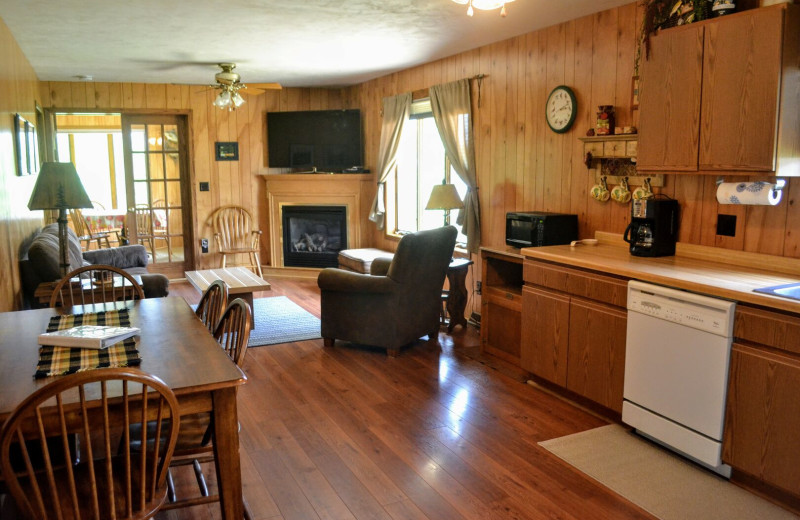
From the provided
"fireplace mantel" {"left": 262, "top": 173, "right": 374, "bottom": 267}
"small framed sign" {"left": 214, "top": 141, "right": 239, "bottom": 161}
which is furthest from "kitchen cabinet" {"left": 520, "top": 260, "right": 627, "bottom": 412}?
"small framed sign" {"left": 214, "top": 141, "right": 239, "bottom": 161}

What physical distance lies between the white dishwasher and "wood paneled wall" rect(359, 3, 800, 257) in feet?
2.35

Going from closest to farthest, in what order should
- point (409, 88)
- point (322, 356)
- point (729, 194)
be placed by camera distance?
1. point (729, 194)
2. point (322, 356)
3. point (409, 88)

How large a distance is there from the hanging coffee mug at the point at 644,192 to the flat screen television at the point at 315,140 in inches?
173

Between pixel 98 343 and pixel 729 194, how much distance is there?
300 cm

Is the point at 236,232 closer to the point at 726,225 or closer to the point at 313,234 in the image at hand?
the point at 313,234

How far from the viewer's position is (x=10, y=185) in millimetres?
4332

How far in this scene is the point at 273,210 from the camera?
8125 mm

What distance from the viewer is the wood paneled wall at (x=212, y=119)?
24.8ft

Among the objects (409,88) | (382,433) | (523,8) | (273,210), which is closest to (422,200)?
(409,88)

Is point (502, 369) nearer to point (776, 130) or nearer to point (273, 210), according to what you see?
point (776, 130)

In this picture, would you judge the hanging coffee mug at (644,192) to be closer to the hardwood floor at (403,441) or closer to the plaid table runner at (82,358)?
the hardwood floor at (403,441)

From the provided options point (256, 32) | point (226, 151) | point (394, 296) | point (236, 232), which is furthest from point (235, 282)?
point (226, 151)

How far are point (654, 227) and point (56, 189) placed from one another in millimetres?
3590

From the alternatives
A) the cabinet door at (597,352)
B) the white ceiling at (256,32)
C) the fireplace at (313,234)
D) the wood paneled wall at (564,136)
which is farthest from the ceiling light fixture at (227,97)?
the cabinet door at (597,352)
